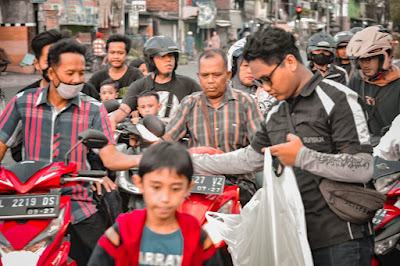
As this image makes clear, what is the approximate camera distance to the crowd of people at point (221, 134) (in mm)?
2703

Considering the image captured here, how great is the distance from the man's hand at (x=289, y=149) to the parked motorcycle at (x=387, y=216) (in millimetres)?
1709

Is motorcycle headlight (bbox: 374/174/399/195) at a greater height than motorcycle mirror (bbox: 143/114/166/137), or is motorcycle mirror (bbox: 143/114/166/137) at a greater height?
motorcycle mirror (bbox: 143/114/166/137)

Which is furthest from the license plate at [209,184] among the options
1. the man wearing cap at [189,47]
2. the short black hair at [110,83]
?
the man wearing cap at [189,47]

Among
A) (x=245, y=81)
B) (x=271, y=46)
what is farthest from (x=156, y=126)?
(x=245, y=81)

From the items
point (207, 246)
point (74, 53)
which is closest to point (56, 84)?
point (74, 53)

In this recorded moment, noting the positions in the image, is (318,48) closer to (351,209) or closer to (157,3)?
(351,209)

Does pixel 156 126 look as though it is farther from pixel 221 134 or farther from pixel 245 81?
pixel 245 81

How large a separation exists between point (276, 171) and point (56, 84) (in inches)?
61.3

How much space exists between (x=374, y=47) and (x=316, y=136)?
2602mm

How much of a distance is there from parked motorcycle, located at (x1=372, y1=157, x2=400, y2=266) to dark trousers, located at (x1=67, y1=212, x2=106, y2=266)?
1.86 m

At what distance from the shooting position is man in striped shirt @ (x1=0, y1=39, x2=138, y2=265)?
410 cm

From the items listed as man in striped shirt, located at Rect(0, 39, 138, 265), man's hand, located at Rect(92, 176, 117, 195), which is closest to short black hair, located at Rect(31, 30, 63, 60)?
man in striped shirt, located at Rect(0, 39, 138, 265)

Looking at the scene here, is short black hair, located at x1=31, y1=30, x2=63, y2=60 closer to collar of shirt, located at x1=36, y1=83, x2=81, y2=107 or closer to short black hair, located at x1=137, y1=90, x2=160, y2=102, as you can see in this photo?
short black hair, located at x1=137, y1=90, x2=160, y2=102

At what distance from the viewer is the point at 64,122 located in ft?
13.8
